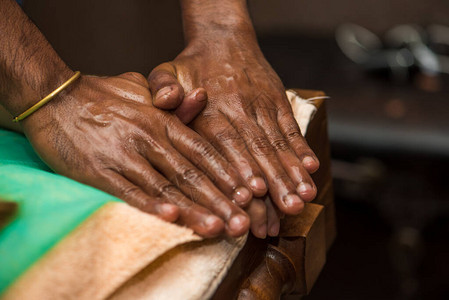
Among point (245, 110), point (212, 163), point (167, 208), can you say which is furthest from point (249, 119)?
point (167, 208)

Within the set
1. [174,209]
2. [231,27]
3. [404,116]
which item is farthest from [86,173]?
[404,116]

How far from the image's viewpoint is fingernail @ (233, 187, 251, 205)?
21.3 inches

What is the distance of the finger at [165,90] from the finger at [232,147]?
Answer: 51 millimetres

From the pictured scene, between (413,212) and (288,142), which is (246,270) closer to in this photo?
(288,142)

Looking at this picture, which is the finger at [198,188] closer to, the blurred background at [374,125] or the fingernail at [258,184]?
the fingernail at [258,184]

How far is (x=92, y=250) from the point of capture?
0.42 metres

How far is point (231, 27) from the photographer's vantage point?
2.68 feet

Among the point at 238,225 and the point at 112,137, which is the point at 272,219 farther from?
the point at 112,137

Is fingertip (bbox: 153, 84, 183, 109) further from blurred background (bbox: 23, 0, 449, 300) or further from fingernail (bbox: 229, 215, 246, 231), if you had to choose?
blurred background (bbox: 23, 0, 449, 300)

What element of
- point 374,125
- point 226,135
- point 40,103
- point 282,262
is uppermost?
point 40,103

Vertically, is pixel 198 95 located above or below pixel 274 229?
above

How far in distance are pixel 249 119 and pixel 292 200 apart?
14 centimetres

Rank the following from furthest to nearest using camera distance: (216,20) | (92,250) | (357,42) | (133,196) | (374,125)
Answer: (357,42) → (374,125) → (216,20) → (133,196) → (92,250)

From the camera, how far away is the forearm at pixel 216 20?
0.81 metres
